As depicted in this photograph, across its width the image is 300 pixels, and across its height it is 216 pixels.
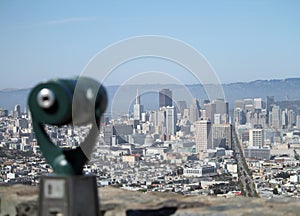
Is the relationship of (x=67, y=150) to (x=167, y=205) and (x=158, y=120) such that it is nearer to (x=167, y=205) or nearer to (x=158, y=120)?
(x=167, y=205)

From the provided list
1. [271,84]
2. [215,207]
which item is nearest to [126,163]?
[215,207]

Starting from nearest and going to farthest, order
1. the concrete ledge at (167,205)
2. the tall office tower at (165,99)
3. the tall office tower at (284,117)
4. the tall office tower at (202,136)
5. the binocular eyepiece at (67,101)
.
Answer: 1. the binocular eyepiece at (67,101)
2. the concrete ledge at (167,205)
3. the tall office tower at (165,99)
4. the tall office tower at (202,136)
5. the tall office tower at (284,117)

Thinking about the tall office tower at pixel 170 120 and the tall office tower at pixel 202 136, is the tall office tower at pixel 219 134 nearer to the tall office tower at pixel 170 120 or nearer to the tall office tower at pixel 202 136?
the tall office tower at pixel 202 136

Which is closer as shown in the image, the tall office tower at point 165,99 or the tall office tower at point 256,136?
the tall office tower at point 165,99

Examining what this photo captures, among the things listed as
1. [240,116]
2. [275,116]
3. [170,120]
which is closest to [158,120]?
[170,120]

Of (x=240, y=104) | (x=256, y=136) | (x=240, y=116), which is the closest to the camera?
(x=240, y=104)

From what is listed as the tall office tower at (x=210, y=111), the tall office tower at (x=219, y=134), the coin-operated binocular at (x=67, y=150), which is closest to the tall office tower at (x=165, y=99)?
the tall office tower at (x=210, y=111)

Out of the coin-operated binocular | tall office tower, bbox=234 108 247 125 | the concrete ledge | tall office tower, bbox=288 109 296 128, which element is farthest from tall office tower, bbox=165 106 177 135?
tall office tower, bbox=288 109 296 128
